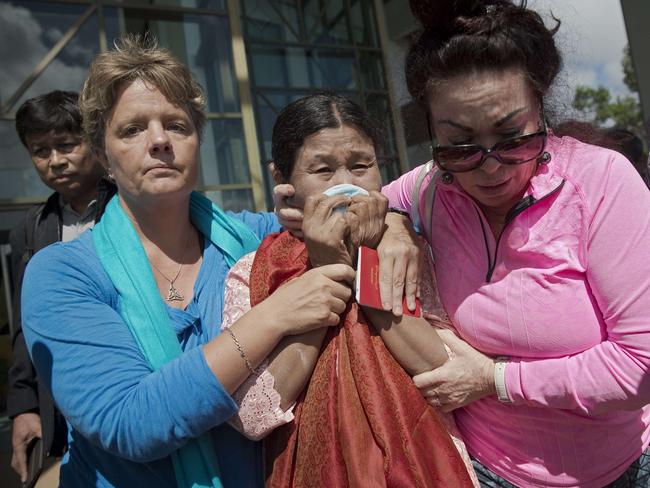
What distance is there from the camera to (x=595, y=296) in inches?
52.1

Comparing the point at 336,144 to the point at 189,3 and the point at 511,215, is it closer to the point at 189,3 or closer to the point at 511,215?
the point at 511,215

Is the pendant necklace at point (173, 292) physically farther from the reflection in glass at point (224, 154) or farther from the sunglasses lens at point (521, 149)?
the reflection in glass at point (224, 154)

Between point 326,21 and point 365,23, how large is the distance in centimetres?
51

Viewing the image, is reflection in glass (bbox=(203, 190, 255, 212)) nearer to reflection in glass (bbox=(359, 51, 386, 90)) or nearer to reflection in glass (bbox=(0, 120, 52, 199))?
reflection in glass (bbox=(0, 120, 52, 199))

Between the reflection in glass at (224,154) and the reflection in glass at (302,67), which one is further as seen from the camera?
the reflection in glass at (302,67)

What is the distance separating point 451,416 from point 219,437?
0.66 m

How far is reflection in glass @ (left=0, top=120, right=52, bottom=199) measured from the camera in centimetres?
464

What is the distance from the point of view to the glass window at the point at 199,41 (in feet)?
17.3

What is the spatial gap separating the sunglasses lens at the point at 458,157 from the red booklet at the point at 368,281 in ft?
1.00

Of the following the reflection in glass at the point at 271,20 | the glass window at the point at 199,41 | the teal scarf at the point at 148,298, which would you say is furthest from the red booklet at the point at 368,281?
the reflection in glass at the point at 271,20

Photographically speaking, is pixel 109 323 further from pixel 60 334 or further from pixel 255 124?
pixel 255 124

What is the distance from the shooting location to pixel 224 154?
558cm

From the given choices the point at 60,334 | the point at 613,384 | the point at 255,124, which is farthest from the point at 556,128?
the point at 255,124

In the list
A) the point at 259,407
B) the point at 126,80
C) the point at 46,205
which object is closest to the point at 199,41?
the point at 46,205
